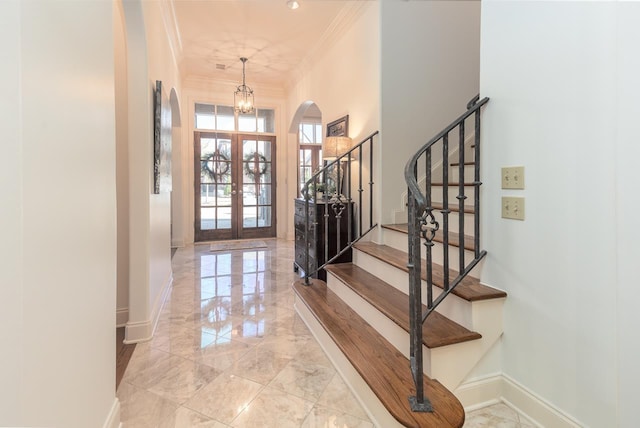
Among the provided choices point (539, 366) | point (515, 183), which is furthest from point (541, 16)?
point (539, 366)

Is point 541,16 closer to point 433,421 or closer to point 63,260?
point 433,421

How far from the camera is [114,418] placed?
4.68ft

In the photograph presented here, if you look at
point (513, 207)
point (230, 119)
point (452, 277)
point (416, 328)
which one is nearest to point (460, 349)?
point (416, 328)

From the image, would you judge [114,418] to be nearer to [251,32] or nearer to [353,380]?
[353,380]

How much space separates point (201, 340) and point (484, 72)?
257 centimetres

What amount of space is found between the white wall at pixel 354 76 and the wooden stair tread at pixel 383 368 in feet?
5.10

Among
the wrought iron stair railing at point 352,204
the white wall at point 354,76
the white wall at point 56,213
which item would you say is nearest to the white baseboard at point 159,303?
the white wall at point 56,213

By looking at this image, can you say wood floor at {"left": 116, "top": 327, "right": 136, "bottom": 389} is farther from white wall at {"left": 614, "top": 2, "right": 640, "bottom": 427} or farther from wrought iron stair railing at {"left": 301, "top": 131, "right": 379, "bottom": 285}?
white wall at {"left": 614, "top": 2, "right": 640, "bottom": 427}

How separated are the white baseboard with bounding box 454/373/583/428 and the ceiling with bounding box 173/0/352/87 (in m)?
3.75

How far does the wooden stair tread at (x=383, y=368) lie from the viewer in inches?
52.2

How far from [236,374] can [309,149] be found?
635 centimetres

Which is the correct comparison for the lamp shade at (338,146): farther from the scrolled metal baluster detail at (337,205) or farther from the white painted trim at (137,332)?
the white painted trim at (137,332)

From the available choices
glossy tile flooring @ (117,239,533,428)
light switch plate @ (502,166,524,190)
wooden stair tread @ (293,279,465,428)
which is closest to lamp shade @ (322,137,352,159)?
glossy tile flooring @ (117,239,533,428)

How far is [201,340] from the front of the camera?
2.34m
